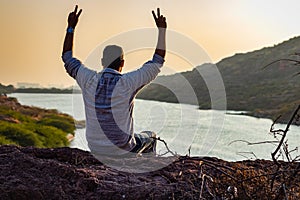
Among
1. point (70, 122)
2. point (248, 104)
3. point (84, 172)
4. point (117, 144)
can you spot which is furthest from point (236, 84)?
point (84, 172)

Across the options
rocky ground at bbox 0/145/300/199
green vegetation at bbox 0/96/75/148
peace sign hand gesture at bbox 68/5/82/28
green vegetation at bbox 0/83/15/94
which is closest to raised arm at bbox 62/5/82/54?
peace sign hand gesture at bbox 68/5/82/28

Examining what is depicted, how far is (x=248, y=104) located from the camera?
9602 mm

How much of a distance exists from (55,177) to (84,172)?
154 mm

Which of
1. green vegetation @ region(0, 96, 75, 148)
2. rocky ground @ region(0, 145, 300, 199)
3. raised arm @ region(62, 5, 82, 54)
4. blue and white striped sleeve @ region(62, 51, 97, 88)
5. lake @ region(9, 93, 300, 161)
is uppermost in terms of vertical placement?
raised arm @ region(62, 5, 82, 54)

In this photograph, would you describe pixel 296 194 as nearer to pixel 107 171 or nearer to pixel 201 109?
pixel 107 171

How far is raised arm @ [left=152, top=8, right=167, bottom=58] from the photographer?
333cm

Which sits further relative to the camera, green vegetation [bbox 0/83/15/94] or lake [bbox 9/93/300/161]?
green vegetation [bbox 0/83/15/94]

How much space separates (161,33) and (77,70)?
57cm

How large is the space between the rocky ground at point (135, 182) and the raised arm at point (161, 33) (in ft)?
2.43

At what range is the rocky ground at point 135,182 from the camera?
228cm

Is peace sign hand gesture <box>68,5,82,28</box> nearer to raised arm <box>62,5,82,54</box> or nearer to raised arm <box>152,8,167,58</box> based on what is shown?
raised arm <box>62,5,82,54</box>

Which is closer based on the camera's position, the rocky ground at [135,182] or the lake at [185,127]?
the rocky ground at [135,182]

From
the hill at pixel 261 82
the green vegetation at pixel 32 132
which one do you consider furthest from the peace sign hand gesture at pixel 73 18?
the green vegetation at pixel 32 132

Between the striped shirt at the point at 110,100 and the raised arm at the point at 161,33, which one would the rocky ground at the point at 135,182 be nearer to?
the striped shirt at the point at 110,100
